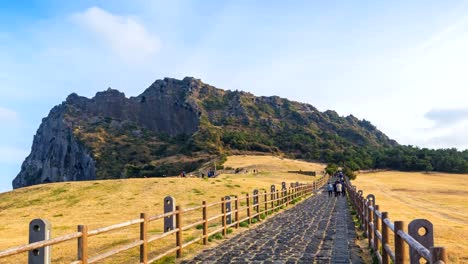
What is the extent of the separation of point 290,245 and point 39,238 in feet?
27.1

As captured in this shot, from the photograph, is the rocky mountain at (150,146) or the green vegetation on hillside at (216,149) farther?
the rocky mountain at (150,146)

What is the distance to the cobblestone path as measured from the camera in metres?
10.7

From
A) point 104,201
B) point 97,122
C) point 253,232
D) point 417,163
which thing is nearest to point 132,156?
point 97,122

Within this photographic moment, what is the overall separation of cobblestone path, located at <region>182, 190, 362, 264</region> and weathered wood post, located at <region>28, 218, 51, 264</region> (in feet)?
16.4

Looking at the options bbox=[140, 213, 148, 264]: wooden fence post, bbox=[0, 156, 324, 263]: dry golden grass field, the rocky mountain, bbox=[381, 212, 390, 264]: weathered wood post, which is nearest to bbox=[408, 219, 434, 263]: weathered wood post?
bbox=[381, 212, 390, 264]: weathered wood post

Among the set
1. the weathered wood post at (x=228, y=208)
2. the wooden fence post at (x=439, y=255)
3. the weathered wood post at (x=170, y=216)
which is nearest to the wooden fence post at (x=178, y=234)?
the weathered wood post at (x=170, y=216)

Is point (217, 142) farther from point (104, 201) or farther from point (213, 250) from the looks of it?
point (213, 250)

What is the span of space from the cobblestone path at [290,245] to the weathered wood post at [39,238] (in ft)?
16.4

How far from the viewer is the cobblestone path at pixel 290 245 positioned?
421 inches

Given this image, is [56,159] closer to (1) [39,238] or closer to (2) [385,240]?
(2) [385,240]

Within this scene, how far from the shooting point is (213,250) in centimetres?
1215

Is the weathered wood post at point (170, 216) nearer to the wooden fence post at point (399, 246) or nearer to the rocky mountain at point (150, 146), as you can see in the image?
the wooden fence post at point (399, 246)

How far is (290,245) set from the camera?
12.9 meters

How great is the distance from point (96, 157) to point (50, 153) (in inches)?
1545
